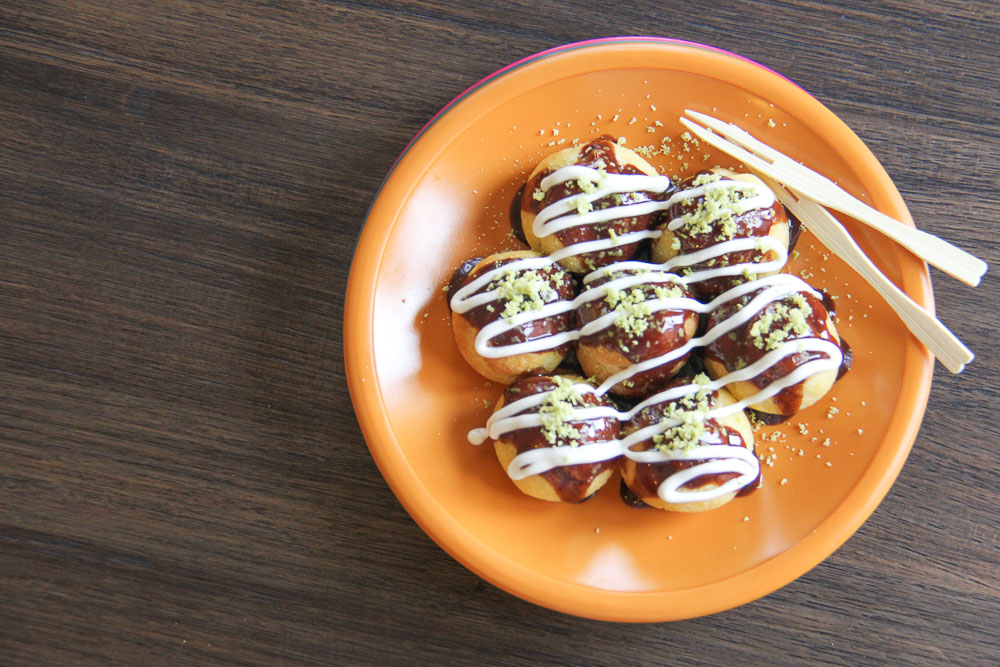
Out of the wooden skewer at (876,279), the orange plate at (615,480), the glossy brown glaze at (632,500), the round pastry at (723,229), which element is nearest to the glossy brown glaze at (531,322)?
the orange plate at (615,480)

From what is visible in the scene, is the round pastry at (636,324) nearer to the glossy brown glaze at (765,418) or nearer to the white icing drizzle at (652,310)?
the white icing drizzle at (652,310)

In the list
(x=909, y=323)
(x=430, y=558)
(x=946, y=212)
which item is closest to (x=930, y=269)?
(x=946, y=212)

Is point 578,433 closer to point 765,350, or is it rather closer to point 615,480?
point 615,480

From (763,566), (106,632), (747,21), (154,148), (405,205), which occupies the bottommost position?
(763,566)

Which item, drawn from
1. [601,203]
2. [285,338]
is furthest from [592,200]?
[285,338]

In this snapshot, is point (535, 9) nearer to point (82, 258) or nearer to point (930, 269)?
point (930, 269)

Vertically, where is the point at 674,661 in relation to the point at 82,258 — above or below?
below

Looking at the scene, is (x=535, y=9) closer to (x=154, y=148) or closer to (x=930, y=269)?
(x=154, y=148)

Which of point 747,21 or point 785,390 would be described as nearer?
point 785,390
